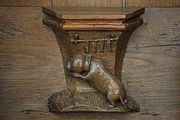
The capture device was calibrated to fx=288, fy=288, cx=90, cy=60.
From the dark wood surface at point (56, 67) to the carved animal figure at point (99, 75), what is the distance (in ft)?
0.24

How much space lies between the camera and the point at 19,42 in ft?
3.02

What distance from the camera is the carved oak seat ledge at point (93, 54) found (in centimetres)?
78

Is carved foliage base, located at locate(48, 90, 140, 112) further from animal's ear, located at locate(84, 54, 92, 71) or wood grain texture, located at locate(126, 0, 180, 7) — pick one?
wood grain texture, located at locate(126, 0, 180, 7)

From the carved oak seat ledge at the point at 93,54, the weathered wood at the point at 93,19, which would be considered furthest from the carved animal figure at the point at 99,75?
the weathered wood at the point at 93,19

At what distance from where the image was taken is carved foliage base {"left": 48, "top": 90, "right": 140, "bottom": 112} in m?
0.90

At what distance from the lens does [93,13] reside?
2.56 ft

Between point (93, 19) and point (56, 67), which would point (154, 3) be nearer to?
point (93, 19)

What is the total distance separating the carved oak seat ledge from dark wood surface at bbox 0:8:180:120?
35mm

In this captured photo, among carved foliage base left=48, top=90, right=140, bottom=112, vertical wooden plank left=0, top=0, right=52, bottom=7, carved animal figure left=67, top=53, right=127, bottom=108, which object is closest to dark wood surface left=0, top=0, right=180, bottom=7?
vertical wooden plank left=0, top=0, right=52, bottom=7

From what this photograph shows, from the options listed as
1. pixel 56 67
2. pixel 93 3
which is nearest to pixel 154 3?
pixel 93 3

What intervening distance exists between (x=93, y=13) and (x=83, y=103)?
11.4 inches

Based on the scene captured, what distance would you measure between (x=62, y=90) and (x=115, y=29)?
293mm

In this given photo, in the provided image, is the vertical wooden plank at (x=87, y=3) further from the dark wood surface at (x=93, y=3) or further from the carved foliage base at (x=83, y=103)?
the carved foliage base at (x=83, y=103)

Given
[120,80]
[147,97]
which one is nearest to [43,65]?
[120,80]
